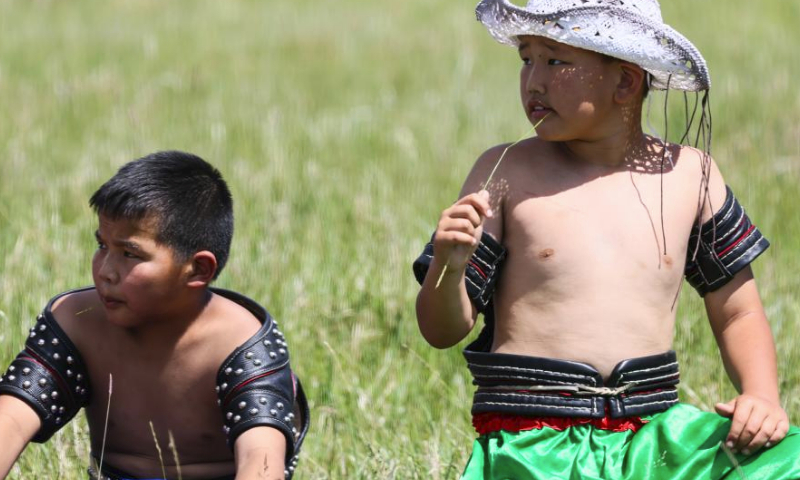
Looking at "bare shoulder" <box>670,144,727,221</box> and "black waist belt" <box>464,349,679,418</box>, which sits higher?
"bare shoulder" <box>670,144,727,221</box>

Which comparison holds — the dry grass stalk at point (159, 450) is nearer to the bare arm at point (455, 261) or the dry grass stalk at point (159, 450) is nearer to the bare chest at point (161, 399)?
the bare chest at point (161, 399)

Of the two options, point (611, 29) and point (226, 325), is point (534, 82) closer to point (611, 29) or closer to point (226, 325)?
point (611, 29)

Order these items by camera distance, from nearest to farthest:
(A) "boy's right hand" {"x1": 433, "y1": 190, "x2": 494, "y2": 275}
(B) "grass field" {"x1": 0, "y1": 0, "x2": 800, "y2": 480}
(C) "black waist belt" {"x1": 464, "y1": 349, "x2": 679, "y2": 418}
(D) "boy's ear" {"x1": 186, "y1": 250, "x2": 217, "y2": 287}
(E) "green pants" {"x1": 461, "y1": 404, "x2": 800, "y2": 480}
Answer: (A) "boy's right hand" {"x1": 433, "y1": 190, "x2": 494, "y2": 275}
(E) "green pants" {"x1": 461, "y1": 404, "x2": 800, "y2": 480}
(C) "black waist belt" {"x1": 464, "y1": 349, "x2": 679, "y2": 418}
(D) "boy's ear" {"x1": 186, "y1": 250, "x2": 217, "y2": 287}
(B) "grass field" {"x1": 0, "y1": 0, "x2": 800, "y2": 480}

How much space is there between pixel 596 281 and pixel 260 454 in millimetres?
848

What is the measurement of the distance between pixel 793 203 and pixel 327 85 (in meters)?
3.66

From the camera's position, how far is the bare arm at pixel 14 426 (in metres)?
3.16

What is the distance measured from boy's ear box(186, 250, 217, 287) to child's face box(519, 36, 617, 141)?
2.69ft

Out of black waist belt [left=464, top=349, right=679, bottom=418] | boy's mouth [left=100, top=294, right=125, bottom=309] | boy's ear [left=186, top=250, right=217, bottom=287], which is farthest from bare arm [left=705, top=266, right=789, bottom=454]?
boy's mouth [left=100, top=294, right=125, bottom=309]

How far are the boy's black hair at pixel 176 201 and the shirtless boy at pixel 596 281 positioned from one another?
1.75ft

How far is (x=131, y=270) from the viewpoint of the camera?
3.17 metres

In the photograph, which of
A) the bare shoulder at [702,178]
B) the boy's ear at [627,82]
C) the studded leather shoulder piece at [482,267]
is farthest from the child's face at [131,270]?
the bare shoulder at [702,178]

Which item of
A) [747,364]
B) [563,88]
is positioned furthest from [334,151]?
[747,364]

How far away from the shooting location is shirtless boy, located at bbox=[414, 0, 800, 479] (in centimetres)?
308

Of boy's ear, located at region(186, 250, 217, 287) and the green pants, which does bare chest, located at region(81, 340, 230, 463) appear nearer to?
boy's ear, located at region(186, 250, 217, 287)
